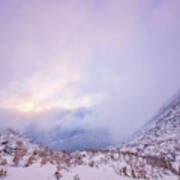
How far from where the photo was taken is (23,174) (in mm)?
5508

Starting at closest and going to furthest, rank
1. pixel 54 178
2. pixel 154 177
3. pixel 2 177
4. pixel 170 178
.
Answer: pixel 2 177 → pixel 54 178 → pixel 154 177 → pixel 170 178

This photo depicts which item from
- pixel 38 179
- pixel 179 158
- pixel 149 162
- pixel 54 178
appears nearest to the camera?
pixel 38 179

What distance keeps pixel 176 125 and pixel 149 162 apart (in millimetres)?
37587

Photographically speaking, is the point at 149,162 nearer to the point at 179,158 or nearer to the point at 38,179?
the point at 179,158

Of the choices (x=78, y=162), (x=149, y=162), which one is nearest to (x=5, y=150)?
(x=78, y=162)

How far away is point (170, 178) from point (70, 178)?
13220 millimetres

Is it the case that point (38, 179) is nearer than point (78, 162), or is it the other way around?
point (38, 179)

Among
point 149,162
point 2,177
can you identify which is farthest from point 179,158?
point 2,177

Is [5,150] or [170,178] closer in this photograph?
[5,150]

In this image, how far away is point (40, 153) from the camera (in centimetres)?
1025

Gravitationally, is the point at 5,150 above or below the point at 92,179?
above

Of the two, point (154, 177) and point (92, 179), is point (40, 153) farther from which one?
point (154, 177)

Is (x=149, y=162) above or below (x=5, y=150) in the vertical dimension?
below

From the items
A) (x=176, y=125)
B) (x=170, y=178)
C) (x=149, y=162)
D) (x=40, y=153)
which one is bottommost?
(x=170, y=178)
